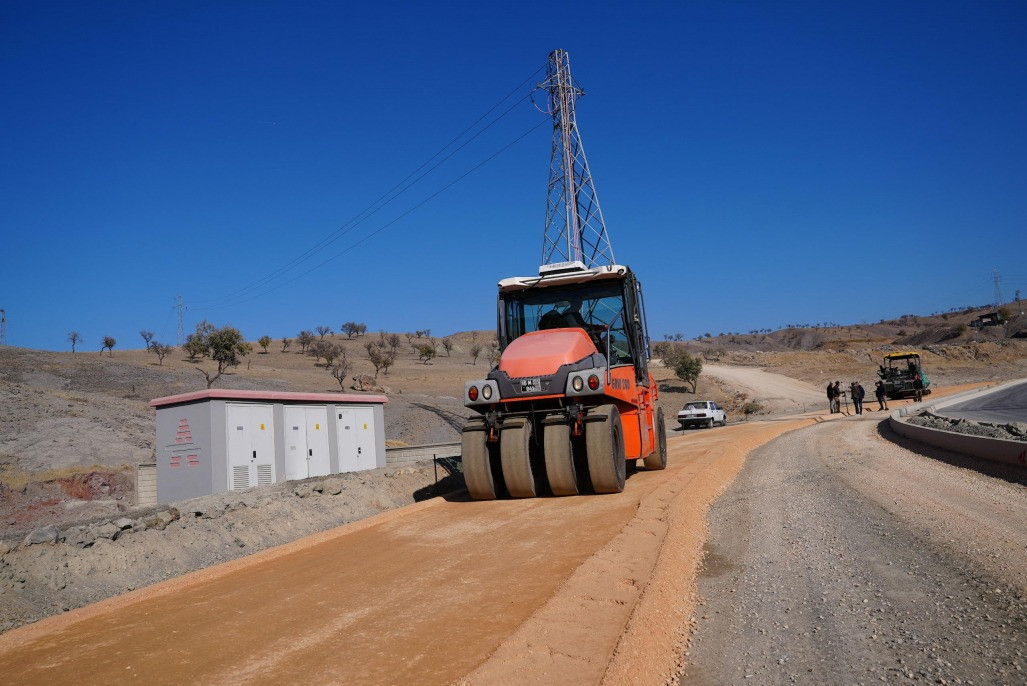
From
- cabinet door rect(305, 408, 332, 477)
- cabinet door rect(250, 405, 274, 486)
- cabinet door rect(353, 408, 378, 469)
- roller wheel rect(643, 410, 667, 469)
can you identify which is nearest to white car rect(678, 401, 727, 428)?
cabinet door rect(353, 408, 378, 469)

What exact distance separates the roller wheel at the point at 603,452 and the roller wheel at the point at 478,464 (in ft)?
5.66

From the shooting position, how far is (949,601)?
5234 millimetres

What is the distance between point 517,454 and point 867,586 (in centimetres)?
620

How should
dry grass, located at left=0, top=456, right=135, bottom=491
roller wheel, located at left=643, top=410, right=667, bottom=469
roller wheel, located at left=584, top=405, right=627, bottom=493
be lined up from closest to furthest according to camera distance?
1. roller wheel, located at left=584, top=405, right=627, bottom=493
2. roller wheel, located at left=643, top=410, right=667, bottom=469
3. dry grass, located at left=0, top=456, right=135, bottom=491

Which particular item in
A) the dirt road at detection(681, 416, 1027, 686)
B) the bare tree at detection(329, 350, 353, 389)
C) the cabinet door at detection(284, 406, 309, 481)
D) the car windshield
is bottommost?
the dirt road at detection(681, 416, 1027, 686)

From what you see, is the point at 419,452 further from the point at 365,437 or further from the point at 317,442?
the point at 317,442

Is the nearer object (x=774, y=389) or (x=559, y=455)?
(x=559, y=455)

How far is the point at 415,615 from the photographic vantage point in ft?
18.6

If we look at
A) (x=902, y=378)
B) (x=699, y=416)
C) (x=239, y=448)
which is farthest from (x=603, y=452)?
(x=902, y=378)

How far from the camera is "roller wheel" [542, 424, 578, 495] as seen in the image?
1102 centimetres

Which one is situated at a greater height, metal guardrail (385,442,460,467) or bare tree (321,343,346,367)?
bare tree (321,343,346,367)

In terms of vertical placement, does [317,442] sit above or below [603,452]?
above

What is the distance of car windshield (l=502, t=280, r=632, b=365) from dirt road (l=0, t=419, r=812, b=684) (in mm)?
4505

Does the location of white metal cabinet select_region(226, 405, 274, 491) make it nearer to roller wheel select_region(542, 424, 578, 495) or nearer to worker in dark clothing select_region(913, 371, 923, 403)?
roller wheel select_region(542, 424, 578, 495)
